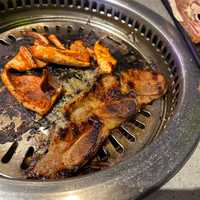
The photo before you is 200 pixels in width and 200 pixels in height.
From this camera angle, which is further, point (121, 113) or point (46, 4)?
point (46, 4)

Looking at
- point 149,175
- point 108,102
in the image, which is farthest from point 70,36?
point 149,175

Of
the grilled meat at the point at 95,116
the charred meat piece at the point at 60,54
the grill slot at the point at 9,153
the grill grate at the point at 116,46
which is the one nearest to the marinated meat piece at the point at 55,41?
the charred meat piece at the point at 60,54

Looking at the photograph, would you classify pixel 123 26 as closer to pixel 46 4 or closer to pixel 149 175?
pixel 46 4

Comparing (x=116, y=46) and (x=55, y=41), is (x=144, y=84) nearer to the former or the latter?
(x=116, y=46)

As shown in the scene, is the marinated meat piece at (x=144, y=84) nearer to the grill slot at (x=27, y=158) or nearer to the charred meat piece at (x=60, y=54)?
the charred meat piece at (x=60, y=54)

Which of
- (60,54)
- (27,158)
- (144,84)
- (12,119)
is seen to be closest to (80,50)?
(60,54)

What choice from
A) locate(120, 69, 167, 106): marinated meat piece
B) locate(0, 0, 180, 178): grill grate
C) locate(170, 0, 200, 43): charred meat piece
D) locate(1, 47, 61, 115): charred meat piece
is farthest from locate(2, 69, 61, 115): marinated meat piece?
locate(170, 0, 200, 43): charred meat piece

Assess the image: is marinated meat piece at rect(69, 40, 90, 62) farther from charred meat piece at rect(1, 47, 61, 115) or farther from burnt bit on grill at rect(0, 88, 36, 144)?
burnt bit on grill at rect(0, 88, 36, 144)
